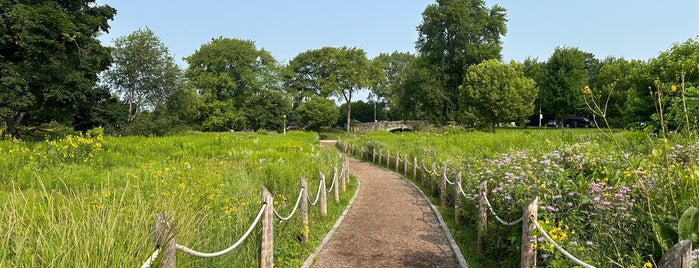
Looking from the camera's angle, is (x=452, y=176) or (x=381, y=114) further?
(x=381, y=114)

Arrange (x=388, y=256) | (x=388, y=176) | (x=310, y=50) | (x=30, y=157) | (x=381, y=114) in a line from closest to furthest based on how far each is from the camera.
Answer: (x=388, y=256)
(x=30, y=157)
(x=388, y=176)
(x=310, y=50)
(x=381, y=114)

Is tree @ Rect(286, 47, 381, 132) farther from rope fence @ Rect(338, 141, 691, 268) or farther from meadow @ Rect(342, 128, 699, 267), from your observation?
meadow @ Rect(342, 128, 699, 267)

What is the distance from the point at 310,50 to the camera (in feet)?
217

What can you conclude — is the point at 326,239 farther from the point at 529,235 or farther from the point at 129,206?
the point at 129,206

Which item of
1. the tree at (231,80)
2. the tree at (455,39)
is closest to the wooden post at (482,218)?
the tree at (455,39)

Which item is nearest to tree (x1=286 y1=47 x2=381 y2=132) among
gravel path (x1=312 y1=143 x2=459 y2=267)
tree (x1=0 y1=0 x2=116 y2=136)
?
tree (x1=0 y1=0 x2=116 y2=136)

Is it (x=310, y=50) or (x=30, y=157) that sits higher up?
(x=310, y=50)

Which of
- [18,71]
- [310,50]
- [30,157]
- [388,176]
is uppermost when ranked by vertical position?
[310,50]

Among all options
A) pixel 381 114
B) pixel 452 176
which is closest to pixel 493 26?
pixel 381 114

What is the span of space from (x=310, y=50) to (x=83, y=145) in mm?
55697

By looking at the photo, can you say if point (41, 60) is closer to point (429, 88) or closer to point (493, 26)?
point (429, 88)

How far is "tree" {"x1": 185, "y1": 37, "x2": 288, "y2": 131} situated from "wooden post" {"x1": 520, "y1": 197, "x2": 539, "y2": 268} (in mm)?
52781

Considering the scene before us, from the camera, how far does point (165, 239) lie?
2.70 meters

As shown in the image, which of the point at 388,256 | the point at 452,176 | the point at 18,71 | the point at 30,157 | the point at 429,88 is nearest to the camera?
the point at 388,256
